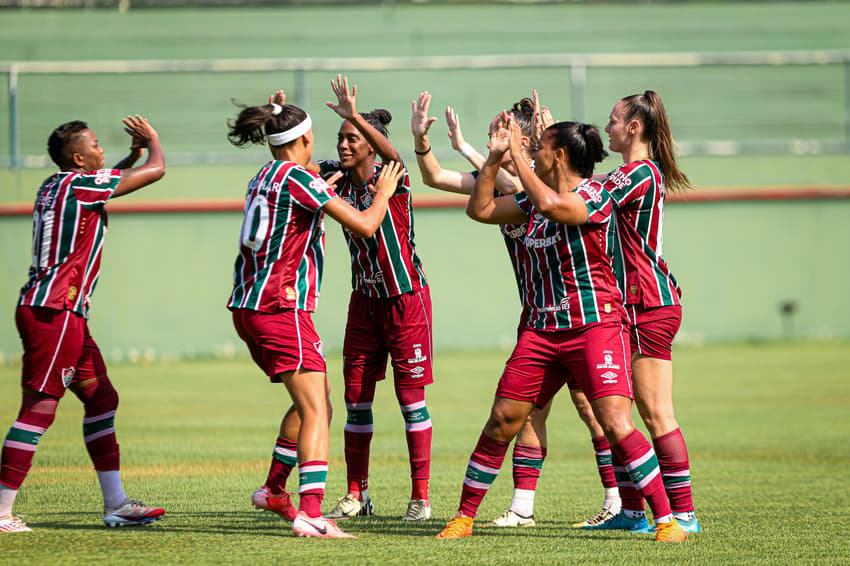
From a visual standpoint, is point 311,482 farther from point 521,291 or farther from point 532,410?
point 521,291

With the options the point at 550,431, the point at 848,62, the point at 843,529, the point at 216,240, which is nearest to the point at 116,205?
the point at 216,240

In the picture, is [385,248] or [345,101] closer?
[345,101]

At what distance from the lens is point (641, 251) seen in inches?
248

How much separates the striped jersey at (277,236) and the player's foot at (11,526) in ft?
5.40

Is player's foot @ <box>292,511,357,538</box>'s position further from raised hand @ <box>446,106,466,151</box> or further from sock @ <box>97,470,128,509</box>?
raised hand @ <box>446,106,466,151</box>

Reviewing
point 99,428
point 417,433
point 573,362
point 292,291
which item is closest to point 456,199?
point 417,433

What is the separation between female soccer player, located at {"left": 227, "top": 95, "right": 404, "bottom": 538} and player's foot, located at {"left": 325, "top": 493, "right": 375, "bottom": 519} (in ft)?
2.73

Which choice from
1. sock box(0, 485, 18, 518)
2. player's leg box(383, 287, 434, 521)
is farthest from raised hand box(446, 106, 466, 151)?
sock box(0, 485, 18, 518)

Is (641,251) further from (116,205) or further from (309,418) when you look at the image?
(116,205)

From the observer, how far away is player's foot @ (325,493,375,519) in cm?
688

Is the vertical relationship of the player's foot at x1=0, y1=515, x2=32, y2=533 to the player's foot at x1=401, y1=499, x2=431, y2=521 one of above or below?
above

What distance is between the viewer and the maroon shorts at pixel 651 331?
6266 millimetres

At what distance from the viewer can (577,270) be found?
5.93m

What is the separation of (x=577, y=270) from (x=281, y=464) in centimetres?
199
